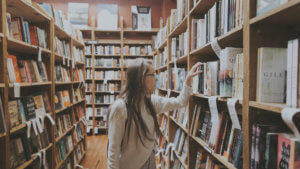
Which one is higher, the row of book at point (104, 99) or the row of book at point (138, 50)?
the row of book at point (138, 50)

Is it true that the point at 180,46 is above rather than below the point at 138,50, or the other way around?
below

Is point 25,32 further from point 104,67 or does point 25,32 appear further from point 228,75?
point 104,67

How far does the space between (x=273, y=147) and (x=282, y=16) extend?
19.6 inches

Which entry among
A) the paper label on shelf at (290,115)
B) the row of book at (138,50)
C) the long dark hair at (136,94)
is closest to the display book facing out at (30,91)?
the long dark hair at (136,94)

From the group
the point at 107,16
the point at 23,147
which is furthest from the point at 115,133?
the point at 107,16

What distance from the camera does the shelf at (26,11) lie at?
1449 mm

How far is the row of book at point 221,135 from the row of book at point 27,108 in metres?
1.42

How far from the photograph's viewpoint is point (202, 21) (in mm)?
1347

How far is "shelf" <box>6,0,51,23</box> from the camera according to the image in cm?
145

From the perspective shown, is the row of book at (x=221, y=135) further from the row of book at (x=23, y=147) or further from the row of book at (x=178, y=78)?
the row of book at (x=23, y=147)

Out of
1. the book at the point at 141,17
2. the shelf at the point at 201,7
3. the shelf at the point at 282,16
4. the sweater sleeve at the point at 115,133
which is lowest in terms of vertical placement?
the sweater sleeve at the point at 115,133

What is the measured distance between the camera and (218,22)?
3.59 feet

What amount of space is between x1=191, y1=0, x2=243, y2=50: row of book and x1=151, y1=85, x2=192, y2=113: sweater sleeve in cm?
40

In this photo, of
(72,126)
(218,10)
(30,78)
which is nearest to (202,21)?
(218,10)
